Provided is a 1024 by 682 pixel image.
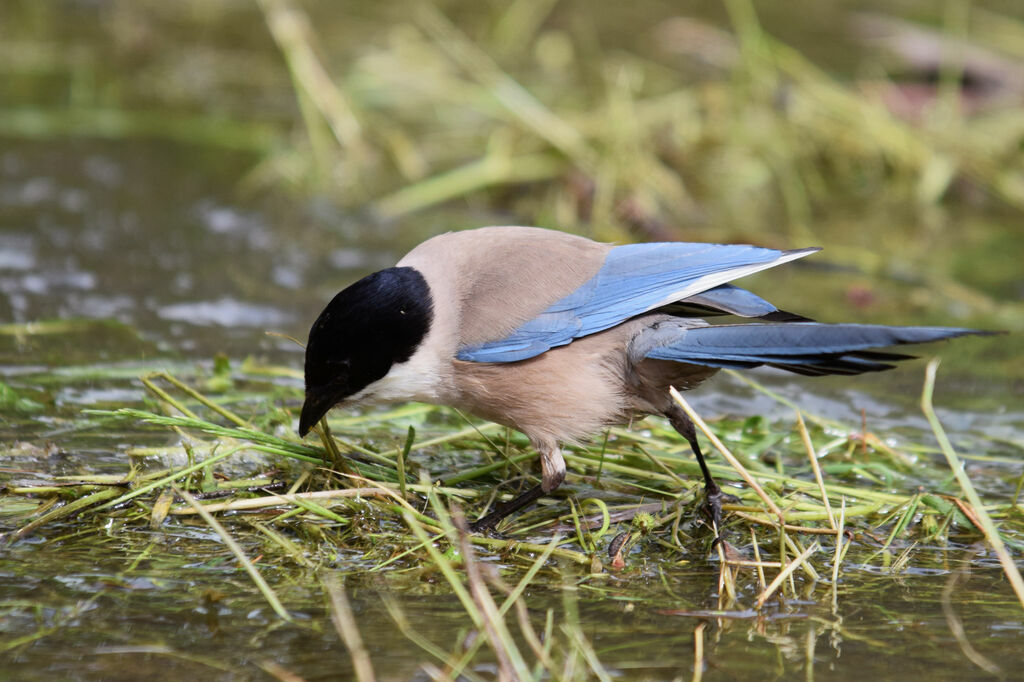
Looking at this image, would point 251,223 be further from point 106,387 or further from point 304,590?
point 304,590

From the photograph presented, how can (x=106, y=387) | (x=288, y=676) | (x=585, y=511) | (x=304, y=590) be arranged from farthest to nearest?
(x=106, y=387) → (x=585, y=511) → (x=304, y=590) → (x=288, y=676)

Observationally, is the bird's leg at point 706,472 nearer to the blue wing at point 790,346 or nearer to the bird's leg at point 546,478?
the blue wing at point 790,346

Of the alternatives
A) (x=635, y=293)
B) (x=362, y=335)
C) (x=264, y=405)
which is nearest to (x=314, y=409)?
(x=362, y=335)

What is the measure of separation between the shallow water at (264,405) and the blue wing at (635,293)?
69cm

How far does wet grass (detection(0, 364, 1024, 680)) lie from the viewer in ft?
8.87

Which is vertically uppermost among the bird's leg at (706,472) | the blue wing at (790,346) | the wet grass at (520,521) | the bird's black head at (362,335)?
the blue wing at (790,346)

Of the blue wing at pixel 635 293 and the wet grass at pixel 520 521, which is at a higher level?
the blue wing at pixel 635 293

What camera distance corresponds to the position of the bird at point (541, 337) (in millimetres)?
3434

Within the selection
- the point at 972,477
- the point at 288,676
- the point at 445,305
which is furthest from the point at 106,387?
the point at 972,477

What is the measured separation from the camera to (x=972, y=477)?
389 centimetres

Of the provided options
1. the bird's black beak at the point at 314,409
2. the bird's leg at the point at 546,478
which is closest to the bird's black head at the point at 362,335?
the bird's black beak at the point at 314,409

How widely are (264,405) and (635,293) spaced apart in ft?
4.52

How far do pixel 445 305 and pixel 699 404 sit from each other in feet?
4.30

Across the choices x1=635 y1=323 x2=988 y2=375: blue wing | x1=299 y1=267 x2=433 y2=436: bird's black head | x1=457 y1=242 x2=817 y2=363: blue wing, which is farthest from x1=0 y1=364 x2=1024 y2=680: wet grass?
x1=457 y1=242 x2=817 y2=363: blue wing
